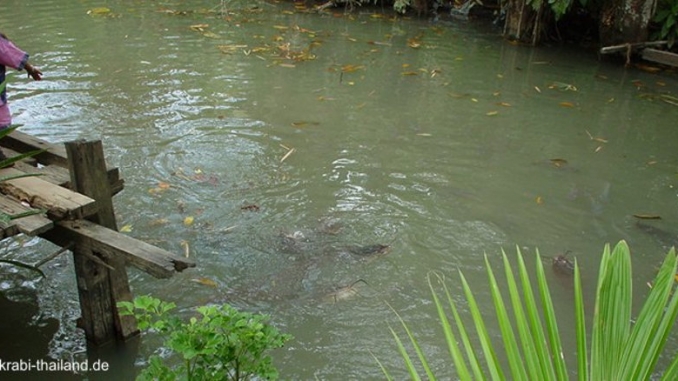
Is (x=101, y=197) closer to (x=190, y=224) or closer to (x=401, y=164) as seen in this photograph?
(x=190, y=224)

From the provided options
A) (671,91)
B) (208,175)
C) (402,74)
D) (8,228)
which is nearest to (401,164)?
(208,175)

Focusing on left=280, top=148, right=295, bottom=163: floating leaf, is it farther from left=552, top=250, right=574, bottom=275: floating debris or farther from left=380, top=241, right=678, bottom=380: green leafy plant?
left=380, top=241, right=678, bottom=380: green leafy plant

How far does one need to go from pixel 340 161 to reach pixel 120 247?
3586 millimetres

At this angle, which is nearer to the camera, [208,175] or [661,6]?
[208,175]

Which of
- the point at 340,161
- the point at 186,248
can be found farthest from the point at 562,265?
the point at 186,248

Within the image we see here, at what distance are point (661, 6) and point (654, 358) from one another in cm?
1083

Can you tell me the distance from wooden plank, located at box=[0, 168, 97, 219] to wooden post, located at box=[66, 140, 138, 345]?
0.12m

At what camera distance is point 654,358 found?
1.20 meters

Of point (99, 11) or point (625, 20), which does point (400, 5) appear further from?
point (99, 11)

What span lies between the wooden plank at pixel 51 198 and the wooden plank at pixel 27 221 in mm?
72

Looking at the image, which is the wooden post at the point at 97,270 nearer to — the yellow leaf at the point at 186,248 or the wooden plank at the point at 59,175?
the wooden plank at the point at 59,175

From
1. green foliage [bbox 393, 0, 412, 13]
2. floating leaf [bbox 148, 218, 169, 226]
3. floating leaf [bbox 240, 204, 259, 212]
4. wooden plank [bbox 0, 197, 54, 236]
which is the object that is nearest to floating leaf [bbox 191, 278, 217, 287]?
floating leaf [bbox 148, 218, 169, 226]

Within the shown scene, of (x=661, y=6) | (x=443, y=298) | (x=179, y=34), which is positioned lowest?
(x=443, y=298)

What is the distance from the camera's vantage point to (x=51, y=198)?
3520 mm
